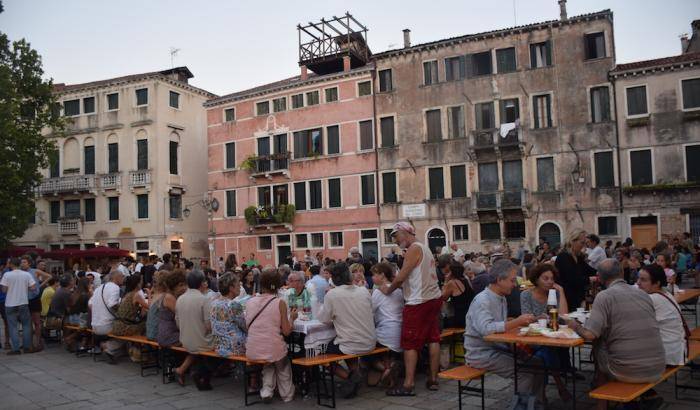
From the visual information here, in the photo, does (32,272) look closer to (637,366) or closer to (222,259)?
(637,366)

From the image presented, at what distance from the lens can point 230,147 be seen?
33062mm

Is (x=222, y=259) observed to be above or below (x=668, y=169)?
below

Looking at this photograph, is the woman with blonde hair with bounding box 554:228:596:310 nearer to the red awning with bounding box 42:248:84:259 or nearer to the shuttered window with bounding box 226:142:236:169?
the red awning with bounding box 42:248:84:259

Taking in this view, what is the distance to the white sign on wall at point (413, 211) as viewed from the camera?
26922 mm

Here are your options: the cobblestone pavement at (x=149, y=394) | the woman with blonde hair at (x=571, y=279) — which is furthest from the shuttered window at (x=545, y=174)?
the cobblestone pavement at (x=149, y=394)

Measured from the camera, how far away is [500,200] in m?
24.7

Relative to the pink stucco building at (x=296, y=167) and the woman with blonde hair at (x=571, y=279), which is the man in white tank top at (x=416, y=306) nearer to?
the woman with blonde hair at (x=571, y=279)

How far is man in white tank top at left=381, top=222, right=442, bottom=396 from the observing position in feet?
21.6

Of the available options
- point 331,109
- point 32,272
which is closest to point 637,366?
point 32,272

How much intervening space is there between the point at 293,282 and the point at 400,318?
5.36 ft

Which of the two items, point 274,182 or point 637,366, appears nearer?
point 637,366

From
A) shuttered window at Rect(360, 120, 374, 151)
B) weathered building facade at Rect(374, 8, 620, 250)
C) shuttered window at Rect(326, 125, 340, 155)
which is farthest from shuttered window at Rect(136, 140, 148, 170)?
weathered building facade at Rect(374, 8, 620, 250)

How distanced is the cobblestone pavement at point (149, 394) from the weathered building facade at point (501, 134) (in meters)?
18.1

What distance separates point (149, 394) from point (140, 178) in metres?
29.0
